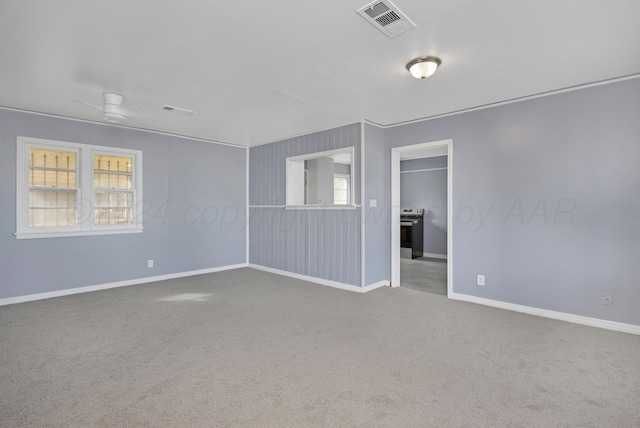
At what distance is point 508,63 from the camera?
284cm

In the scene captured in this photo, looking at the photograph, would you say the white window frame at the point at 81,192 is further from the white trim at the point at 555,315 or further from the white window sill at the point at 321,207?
the white trim at the point at 555,315

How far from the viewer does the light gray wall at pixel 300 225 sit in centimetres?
479

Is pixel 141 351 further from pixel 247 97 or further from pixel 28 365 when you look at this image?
pixel 247 97

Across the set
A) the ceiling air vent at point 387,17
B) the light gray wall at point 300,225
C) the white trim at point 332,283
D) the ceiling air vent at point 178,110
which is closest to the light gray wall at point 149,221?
the light gray wall at point 300,225

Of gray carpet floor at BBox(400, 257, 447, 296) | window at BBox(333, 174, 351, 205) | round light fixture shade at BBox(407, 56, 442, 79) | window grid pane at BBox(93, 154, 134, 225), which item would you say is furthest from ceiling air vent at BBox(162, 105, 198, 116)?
window at BBox(333, 174, 351, 205)

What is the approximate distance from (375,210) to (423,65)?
8.11ft

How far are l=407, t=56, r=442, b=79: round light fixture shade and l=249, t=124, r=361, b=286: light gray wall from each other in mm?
1881

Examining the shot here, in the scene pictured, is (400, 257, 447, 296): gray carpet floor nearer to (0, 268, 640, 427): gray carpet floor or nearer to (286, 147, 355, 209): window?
(0, 268, 640, 427): gray carpet floor

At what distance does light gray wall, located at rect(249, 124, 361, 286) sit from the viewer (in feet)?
15.7

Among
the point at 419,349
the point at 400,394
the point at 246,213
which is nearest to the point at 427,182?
the point at 246,213

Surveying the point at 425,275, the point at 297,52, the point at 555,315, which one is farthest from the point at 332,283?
the point at 297,52

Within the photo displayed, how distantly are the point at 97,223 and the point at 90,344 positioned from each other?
2539 mm

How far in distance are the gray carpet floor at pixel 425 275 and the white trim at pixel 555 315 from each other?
479mm

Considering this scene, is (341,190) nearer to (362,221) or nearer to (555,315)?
(362,221)
